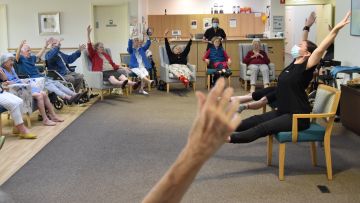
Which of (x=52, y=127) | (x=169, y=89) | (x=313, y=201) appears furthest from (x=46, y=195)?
(x=169, y=89)

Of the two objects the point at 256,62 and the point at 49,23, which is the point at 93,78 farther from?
the point at 49,23

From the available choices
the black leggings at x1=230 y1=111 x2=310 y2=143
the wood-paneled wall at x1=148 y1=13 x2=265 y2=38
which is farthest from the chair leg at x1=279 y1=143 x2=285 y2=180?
the wood-paneled wall at x1=148 y1=13 x2=265 y2=38

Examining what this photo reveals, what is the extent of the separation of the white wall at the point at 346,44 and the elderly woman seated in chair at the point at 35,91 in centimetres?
430

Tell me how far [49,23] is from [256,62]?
17.7 ft

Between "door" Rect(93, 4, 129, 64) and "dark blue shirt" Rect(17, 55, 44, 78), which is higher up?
"door" Rect(93, 4, 129, 64)

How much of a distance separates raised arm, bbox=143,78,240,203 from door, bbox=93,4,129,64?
36.0ft

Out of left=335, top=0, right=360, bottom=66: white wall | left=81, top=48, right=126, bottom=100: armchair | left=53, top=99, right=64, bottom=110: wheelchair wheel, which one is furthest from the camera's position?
left=81, top=48, right=126, bottom=100: armchair

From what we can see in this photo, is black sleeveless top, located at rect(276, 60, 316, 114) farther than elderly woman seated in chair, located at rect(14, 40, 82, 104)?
No

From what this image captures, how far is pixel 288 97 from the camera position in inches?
162

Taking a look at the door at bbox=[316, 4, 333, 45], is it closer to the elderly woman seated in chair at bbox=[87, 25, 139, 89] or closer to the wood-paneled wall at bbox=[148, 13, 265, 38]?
the wood-paneled wall at bbox=[148, 13, 265, 38]

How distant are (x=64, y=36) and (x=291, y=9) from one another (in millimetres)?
9585

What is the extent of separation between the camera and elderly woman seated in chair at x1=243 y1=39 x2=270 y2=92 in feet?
30.0

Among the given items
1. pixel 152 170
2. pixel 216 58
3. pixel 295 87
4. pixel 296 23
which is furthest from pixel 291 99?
pixel 296 23

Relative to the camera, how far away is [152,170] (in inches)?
173
